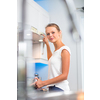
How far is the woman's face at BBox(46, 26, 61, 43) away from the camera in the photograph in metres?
1.52

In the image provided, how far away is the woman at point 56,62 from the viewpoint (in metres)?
1.47

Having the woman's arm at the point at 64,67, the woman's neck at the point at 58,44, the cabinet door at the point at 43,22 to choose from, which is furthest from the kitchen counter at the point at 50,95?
the cabinet door at the point at 43,22

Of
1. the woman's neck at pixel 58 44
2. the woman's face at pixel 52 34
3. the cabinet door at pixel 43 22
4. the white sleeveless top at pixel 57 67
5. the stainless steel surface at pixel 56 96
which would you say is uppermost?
the cabinet door at pixel 43 22

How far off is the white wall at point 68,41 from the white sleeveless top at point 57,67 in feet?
0.14

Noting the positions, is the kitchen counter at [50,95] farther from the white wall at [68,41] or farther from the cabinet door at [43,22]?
the cabinet door at [43,22]

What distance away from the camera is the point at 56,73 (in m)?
1.48

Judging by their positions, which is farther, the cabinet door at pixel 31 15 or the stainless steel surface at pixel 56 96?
the cabinet door at pixel 31 15

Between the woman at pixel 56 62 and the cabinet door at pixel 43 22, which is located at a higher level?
the cabinet door at pixel 43 22
